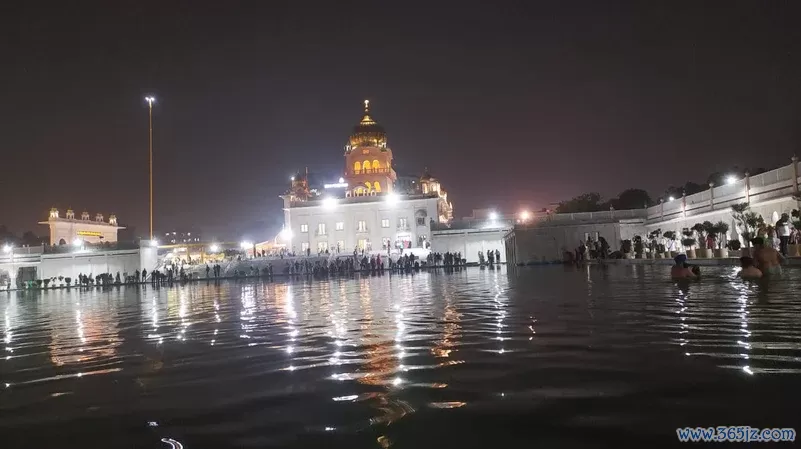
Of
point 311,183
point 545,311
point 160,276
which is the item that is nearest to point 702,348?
point 545,311

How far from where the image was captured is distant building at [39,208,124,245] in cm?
8069

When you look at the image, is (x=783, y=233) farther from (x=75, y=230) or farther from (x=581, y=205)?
(x=75, y=230)

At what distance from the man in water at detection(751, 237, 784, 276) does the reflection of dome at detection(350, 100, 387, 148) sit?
68.9 m

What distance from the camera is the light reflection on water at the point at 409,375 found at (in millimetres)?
3375

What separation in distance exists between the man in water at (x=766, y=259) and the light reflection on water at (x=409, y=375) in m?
5.59

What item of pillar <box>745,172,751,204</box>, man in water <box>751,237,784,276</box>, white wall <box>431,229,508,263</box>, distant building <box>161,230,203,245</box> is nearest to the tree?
white wall <box>431,229,508,263</box>

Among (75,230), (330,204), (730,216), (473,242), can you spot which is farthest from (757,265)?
(75,230)

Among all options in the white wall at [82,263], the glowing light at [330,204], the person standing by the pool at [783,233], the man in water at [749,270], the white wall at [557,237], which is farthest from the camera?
the glowing light at [330,204]

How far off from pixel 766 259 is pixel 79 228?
91.4 metres

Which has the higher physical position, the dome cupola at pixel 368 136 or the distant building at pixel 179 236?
the dome cupola at pixel 368 136

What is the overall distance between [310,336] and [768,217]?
33.0 metres

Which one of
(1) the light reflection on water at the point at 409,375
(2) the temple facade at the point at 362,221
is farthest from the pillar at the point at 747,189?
(2) the temple facade at the point at 362,221

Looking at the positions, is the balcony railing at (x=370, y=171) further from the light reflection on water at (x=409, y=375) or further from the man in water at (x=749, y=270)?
the light reflection on water at (x=409, y=375)

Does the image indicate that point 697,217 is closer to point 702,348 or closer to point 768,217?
point 768,217
